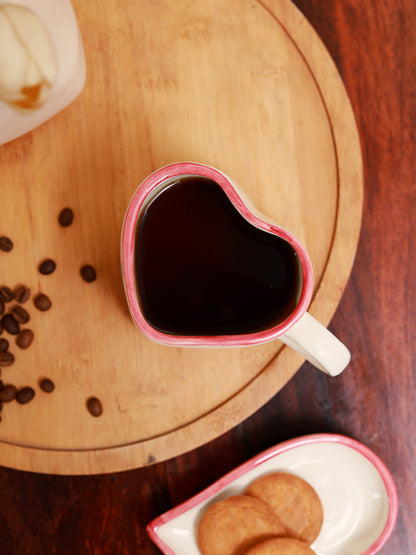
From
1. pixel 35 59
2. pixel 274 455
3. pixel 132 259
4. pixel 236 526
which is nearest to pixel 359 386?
pixel 274 455

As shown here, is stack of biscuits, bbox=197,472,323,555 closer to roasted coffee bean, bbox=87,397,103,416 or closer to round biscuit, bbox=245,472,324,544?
round biscuit, bbox=245,472,324,544

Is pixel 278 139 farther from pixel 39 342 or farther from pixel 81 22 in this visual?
pixel 39 342

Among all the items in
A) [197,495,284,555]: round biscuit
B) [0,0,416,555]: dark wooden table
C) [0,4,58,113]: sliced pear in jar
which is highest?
[0,4,58,113]: sliced pear in jar

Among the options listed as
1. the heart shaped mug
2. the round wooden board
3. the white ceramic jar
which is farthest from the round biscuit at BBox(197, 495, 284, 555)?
the white ceramic jar

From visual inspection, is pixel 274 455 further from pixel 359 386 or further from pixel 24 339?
pixel 24 339

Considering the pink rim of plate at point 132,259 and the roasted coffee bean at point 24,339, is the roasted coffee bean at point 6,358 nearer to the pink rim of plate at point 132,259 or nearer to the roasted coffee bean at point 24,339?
the roasted coffee bean at point 24,339

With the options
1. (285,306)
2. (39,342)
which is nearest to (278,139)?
(285,306)
